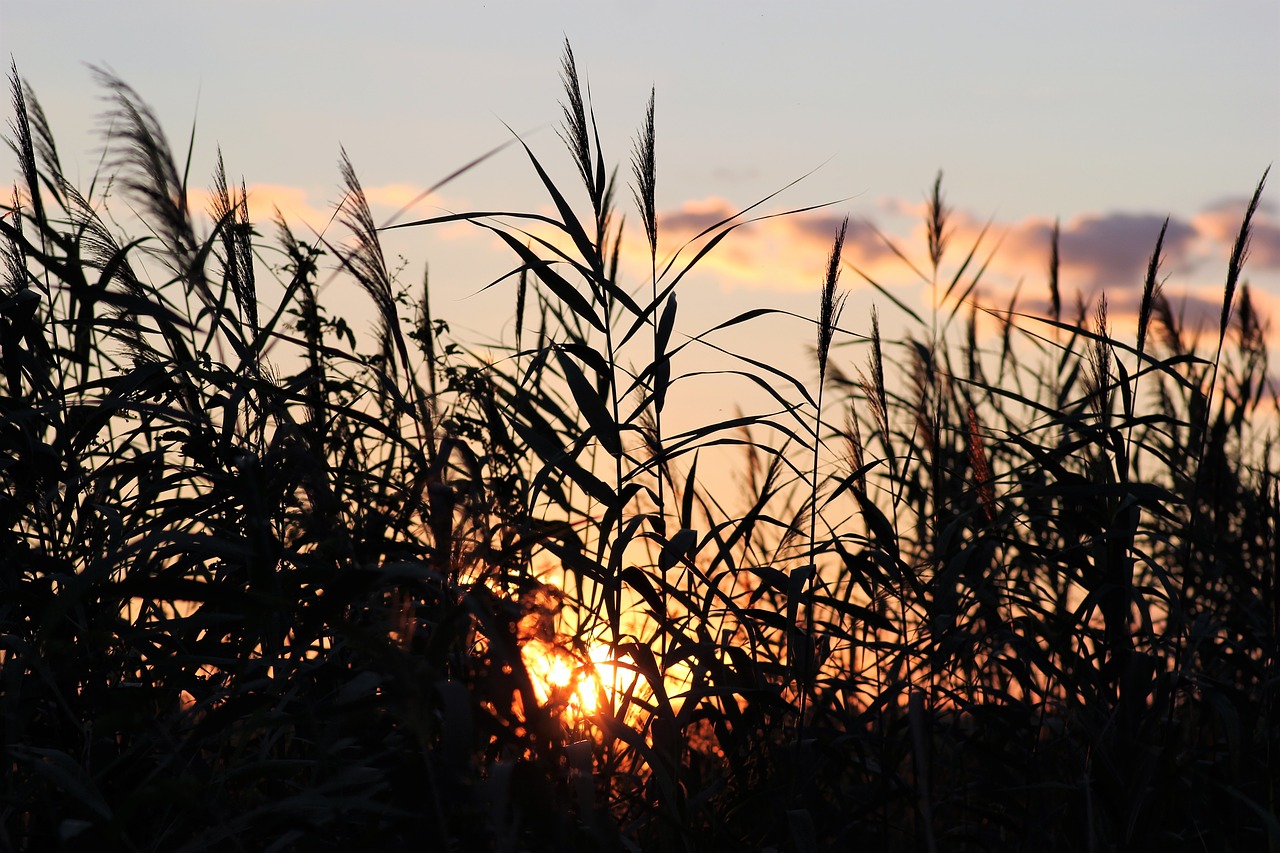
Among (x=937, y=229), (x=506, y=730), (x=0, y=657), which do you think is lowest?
(x=506, y=730)

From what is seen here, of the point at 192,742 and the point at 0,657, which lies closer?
the point at 192,742

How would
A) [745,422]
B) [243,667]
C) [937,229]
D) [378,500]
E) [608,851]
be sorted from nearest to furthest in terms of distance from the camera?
[608,851] → [243,667] → [745,422] → [378,500] → [937,229]

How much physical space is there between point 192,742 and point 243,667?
35 centimetres

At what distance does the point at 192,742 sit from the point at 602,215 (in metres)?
1.28

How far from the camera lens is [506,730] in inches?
69.4

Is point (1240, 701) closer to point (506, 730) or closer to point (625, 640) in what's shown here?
point (625, 640)

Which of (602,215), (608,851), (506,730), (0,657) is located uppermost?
(602,215)

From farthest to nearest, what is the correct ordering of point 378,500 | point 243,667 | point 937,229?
point 937,229 → point 378,500 → point 243,667

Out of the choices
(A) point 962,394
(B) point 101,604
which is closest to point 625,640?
(B) point 101,604

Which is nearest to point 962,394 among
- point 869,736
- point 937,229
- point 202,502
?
point 937,229

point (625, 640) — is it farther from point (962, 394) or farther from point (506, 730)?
point (962, 394)

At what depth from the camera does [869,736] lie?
7.54 ft

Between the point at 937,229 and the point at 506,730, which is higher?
the point at 937,229

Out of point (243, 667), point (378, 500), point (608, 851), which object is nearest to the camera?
point (608, 851)
